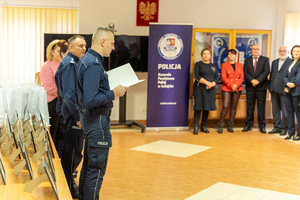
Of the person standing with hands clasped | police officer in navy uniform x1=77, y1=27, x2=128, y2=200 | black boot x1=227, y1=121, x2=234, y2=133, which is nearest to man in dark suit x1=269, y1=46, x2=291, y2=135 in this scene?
the person standing with hands clasped

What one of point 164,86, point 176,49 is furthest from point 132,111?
point 176,49

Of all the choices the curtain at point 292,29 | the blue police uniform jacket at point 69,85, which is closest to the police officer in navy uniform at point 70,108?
the blue police uniform jacket at point 69,85

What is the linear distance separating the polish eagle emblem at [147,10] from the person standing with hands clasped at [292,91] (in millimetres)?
3041

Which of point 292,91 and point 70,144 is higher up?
point 292,91

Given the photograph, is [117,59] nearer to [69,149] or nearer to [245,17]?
[245,17]

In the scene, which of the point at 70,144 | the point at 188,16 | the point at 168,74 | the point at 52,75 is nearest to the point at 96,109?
the point at 70,144

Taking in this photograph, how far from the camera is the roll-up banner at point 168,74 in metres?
8.95

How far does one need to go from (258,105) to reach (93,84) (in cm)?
661

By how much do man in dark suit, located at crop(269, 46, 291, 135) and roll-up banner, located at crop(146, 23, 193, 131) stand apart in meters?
1.74

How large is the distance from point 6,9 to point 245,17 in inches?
207

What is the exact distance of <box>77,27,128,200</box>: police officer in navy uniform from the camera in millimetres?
3283

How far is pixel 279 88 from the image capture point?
8.80m

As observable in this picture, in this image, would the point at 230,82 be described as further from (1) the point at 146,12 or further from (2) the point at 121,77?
(2) the point at 121,77

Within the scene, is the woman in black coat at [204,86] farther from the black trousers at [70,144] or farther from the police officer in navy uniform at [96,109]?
the police officer in navy uniform at [96,109]
